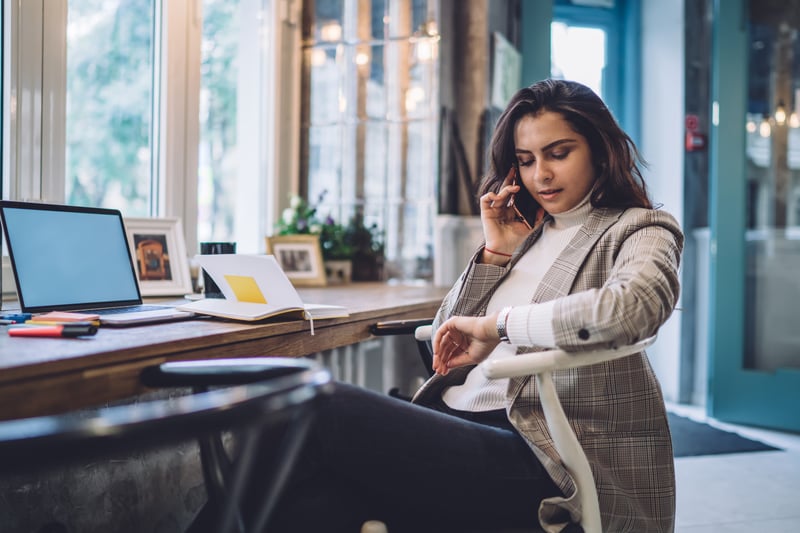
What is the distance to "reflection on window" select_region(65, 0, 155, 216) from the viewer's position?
1.84 metres

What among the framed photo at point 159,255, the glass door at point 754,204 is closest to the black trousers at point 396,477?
the framed photo at point 159,255

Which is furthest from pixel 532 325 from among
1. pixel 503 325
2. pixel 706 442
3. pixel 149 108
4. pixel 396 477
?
pixel 706 442

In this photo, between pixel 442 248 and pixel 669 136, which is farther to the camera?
pixel 669 136

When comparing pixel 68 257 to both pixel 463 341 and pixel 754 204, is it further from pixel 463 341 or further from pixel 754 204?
pixel 754 204

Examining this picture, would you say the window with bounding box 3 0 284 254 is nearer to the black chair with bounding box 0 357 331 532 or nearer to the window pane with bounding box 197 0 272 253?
the window pane with bounding box 197 0 272 253

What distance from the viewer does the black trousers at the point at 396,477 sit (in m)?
0.99

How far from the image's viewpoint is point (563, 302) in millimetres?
1039

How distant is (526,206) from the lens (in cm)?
155

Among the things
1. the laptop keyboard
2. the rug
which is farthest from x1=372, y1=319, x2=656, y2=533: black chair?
the rug

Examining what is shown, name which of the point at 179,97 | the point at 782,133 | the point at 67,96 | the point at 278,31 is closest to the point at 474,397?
the point at 67,96

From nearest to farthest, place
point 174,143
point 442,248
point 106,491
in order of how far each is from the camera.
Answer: point 106,491 < point 174,143 < point 442,248

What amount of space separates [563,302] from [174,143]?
1.58m

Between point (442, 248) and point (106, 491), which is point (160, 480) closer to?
point (106, 491)

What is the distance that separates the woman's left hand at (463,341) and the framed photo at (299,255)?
122 centimetres
